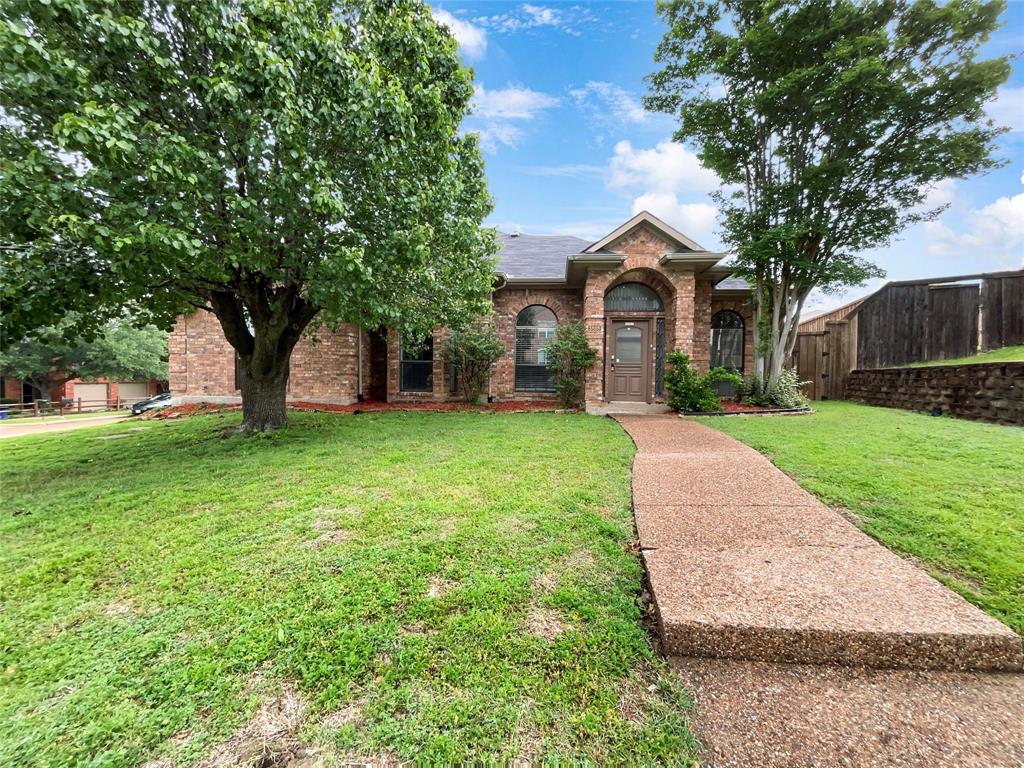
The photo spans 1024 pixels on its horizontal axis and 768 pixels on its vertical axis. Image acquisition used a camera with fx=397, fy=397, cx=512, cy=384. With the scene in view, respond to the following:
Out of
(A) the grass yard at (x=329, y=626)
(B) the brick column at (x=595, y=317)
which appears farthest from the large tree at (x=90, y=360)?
(A) the grass yard at (x=329, y=626)

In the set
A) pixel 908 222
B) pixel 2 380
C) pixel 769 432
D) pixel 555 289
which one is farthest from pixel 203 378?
pixel 2 380

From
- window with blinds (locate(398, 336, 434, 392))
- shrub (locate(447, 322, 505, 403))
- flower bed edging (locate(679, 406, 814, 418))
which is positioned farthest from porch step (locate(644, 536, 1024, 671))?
window with blinds (locate(398, 336, 434, 392))

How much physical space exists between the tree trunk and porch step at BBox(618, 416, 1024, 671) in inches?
256

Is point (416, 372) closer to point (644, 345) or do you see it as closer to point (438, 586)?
point (644, 345)

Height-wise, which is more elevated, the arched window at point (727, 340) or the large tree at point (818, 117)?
the large tree at point (818, 117)

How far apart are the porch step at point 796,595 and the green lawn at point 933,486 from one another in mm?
271

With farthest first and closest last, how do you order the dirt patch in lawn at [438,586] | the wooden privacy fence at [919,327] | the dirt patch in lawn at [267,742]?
the wooden privacy fence at [919,327] < the dirt patch in lawn at [438,586] < the dirt patch in lawn at [267,742]

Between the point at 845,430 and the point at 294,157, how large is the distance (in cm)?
864

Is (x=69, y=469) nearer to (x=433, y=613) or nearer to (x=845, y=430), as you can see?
(x=433, y=613)

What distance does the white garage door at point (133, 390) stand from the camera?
24922mm

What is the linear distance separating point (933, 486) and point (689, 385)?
Result: 5.59 meters

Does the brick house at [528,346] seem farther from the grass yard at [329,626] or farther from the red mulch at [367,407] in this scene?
the grass yard at [329,626]

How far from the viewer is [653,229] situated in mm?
9492

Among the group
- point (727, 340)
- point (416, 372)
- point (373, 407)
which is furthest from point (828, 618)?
point (727, 340)
